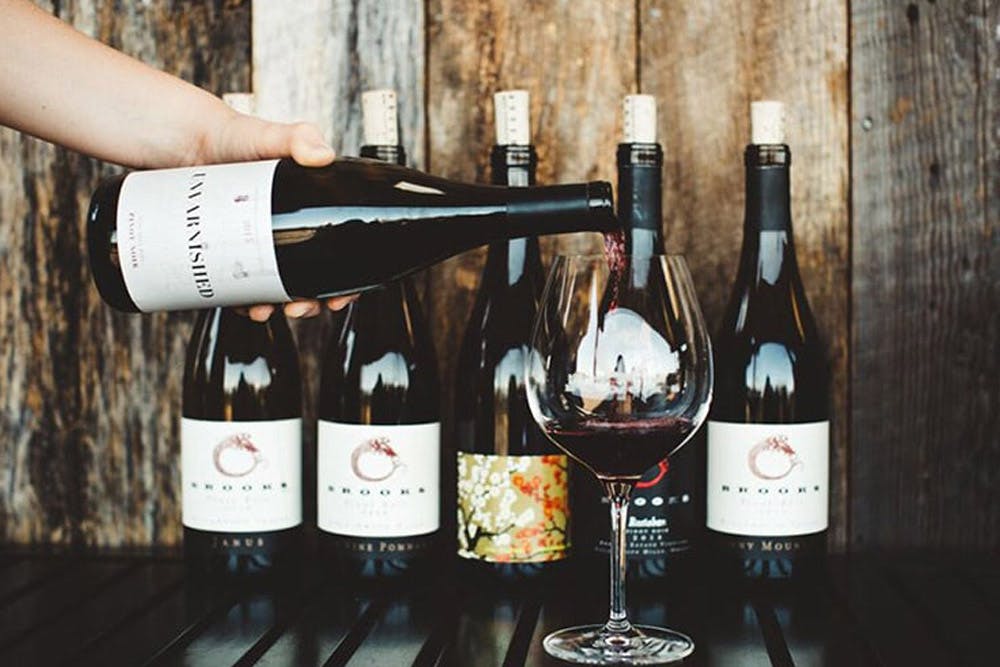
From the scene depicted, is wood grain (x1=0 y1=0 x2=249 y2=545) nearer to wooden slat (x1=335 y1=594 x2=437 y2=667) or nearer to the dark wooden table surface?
the dark wooden table surface

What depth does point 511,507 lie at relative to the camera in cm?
109

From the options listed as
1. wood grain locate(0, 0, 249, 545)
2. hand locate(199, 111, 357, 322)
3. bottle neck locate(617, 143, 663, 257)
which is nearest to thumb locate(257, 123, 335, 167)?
hand locate(199, 111, 357, 322)

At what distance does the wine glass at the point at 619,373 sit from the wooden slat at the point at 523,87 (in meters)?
0.41

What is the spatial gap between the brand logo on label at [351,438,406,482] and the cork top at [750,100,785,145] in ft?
1.35

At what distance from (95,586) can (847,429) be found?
71 centimetres

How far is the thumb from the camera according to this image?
0.96m

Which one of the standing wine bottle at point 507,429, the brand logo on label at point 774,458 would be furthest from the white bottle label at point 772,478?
the standing wine bottle at point 507,429

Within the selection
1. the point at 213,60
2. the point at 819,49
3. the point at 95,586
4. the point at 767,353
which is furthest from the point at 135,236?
the point at 819,49

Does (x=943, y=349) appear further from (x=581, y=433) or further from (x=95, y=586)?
(x=95, y=586)

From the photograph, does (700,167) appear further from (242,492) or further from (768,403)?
(242,492)

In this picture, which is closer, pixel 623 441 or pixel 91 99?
pixel 623 441

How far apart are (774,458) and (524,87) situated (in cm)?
46

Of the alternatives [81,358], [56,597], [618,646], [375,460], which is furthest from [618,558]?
[81,358]

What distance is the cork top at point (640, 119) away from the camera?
1125 mm
